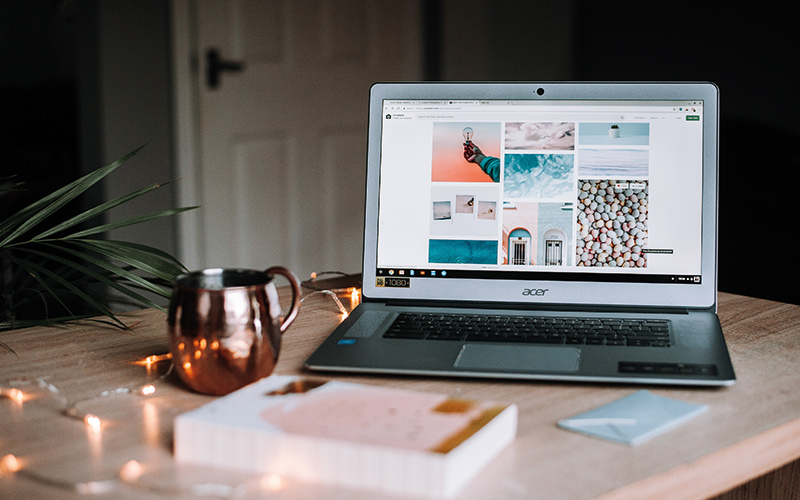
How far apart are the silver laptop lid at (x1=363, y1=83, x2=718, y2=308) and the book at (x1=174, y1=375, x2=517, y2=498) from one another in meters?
0.39

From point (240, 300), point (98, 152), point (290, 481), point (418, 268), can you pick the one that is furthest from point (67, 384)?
point (98, 152)

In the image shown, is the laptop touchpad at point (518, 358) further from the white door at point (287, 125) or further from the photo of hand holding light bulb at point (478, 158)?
the white door at point (287, 125)

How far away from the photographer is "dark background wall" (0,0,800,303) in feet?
7.80

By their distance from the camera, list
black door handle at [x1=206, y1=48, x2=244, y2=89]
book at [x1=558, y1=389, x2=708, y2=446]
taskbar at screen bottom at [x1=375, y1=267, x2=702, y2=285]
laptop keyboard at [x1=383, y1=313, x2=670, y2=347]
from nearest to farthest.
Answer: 1. book at [x1=558, y1=389, x2=708, y2=446]
2. laptop keyboard at [x1=383, y1=313, x2=670, y2=347]
3. taskbar at screen bottom at [x1=375, y1=267, x2=702, y2=285]
4. black door handle at [x1=206, y1=48, x2=244, y2=89]

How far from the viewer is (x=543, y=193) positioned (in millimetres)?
1002

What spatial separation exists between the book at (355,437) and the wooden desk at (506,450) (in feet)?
0.04

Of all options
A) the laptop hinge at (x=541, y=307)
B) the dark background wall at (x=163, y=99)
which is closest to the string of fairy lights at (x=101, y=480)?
the laptop hinge at (x=541, y=307)

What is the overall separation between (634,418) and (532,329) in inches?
9.8

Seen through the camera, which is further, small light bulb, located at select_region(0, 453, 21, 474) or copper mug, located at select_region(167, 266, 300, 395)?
copper mug, located at select_region(167, 266, 300, 395)

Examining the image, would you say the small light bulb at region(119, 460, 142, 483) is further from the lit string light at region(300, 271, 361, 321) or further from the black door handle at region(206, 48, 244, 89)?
the black door handle at region(206, 48, 244, 89)

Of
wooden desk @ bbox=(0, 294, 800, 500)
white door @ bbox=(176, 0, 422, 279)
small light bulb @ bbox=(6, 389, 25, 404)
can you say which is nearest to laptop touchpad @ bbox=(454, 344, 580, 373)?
wooden desk @ bbox=(0, 294, 800, 500)

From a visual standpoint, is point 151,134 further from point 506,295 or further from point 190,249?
point 506,295

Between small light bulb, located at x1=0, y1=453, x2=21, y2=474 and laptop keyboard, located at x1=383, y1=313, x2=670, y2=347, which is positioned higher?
laptop keyboard, located at x1=383, y1=313, x2=670, y2=347

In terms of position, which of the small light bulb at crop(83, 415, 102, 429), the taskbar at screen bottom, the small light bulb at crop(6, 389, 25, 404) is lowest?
the small light bulb at crop(83, 415, 102, 429)
